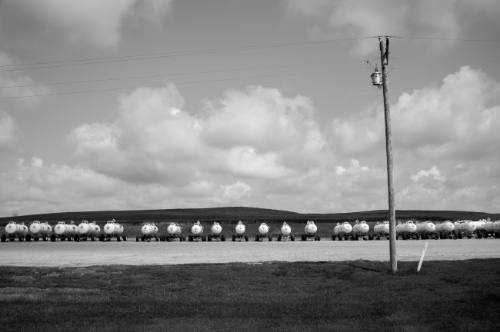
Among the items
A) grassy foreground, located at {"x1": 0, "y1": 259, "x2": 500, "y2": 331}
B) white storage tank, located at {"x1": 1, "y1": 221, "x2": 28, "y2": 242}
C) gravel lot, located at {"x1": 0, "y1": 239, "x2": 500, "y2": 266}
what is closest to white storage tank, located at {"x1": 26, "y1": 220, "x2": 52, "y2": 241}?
white storage tank, located at {"x1": 1, "y1": 221, "x2": 28, "y2": 242}

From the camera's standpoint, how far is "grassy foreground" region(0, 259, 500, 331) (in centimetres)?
1167

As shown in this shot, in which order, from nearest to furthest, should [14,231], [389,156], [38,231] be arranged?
[389,156]
[14,231]
[38,231]

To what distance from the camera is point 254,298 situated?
51.1ft

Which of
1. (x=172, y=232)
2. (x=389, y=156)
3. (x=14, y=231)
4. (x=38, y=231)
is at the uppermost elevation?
(x=389, y=156)

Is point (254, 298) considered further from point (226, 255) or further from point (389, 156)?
point (226, 255)

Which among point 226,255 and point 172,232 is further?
point 172,232

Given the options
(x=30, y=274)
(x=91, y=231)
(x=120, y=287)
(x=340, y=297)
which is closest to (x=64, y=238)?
(x=91, y=231)

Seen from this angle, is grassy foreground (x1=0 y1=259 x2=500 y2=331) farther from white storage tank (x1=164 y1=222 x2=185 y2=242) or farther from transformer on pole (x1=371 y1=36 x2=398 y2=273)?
white storage tank (x1=164 y1=222 x2=185 y2=242)

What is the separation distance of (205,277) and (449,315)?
10.8 meters

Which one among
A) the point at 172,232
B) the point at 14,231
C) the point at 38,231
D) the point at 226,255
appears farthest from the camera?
the point at 38,231

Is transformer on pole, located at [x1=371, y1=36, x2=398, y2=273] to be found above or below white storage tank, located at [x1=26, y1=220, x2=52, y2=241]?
above

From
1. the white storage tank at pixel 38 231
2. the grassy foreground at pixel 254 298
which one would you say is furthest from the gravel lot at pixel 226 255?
the white storage tank at pixel 38 231

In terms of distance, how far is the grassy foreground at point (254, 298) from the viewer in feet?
38.3

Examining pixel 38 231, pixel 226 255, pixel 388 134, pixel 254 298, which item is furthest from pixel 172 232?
pixel 254 298
